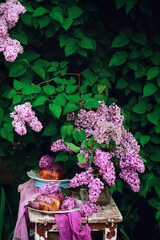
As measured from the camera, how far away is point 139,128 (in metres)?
2.44

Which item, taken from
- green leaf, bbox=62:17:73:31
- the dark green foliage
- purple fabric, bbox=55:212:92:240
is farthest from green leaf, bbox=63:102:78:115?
purple fabric, bbox=55:212:92:240

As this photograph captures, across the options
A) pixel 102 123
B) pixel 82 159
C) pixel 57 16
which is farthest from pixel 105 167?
pixel 57 16

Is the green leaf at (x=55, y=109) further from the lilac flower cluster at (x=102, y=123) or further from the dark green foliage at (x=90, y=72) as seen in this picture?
the lilac flower cluster at (x=102, y=123)

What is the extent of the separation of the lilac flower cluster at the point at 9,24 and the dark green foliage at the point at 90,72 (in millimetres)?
117

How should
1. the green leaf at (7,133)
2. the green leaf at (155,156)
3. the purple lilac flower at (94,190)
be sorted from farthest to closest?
the green leaf at (155,156), the green leaf at (7,133), the purple lilac flower at (94,190)

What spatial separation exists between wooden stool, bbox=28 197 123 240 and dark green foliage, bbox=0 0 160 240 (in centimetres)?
41

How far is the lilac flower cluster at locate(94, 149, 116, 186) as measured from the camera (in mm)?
1679

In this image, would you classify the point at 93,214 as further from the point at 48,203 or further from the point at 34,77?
the point at 34,77

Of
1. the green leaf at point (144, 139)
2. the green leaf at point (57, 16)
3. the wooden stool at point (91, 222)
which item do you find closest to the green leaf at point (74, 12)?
the green leaf at point (57, 16)

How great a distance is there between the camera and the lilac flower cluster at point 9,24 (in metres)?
1.95

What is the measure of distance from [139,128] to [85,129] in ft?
2.15

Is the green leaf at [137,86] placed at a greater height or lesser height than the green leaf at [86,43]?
lesser

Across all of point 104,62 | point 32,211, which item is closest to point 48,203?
point 32,211

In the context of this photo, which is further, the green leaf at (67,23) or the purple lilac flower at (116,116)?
the green leaf at (67,23)
